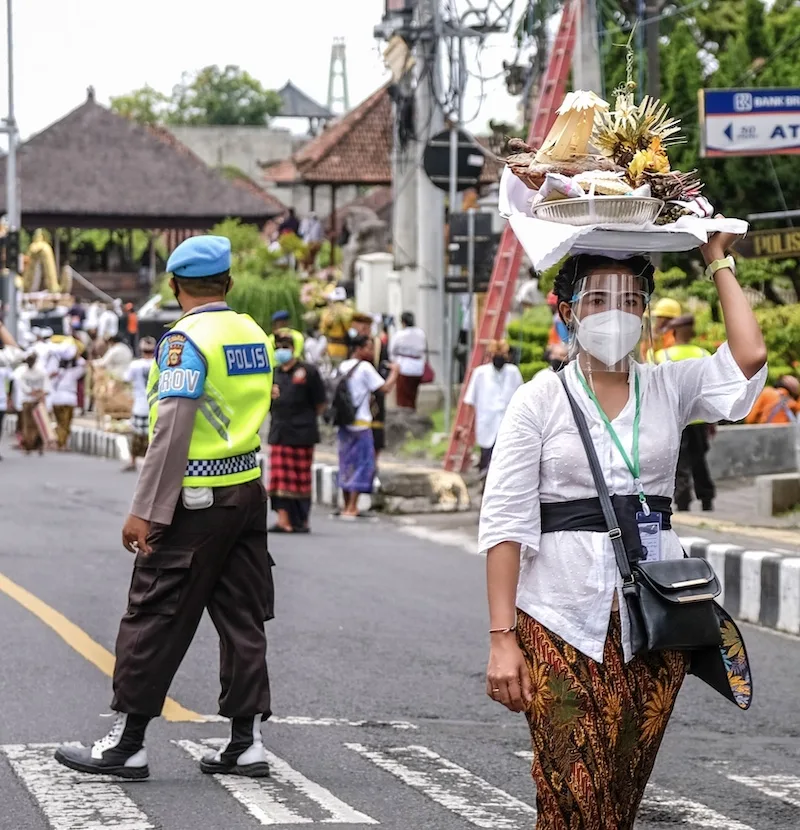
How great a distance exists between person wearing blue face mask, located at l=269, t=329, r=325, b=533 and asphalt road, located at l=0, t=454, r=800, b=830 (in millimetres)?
2925

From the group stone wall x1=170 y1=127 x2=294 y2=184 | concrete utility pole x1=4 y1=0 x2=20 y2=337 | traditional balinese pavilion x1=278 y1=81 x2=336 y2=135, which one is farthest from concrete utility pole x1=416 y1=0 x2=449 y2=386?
traditional balinese pavilion x1=278 y1=81 x2=336 y2=135

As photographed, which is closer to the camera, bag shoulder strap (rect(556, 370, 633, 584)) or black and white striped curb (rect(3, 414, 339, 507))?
bag shoulder strap (rect(556, 370, 633, 584))

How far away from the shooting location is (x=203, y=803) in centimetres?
596

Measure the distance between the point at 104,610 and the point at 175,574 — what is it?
4215mm

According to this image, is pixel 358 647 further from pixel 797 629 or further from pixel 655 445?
pixel 655 445

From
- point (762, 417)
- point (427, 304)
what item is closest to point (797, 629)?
point (762, 417)

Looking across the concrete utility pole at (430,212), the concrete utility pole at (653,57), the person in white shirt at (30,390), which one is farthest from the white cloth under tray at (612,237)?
the person in white shirt at (30,390)

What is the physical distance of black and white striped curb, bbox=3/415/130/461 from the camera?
91.8 ft

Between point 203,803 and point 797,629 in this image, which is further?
point 797,629

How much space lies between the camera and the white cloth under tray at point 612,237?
432cm

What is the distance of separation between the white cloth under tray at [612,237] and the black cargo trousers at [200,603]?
2183 mm

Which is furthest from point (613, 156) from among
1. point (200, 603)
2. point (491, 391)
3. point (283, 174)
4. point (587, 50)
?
point (283, 174)

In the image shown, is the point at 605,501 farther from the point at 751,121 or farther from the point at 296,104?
the point at 296,104

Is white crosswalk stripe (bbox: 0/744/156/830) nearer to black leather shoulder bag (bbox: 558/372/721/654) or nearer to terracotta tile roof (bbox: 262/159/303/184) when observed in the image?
black leather shoulder bag (bbox: 558/372/721/654)
